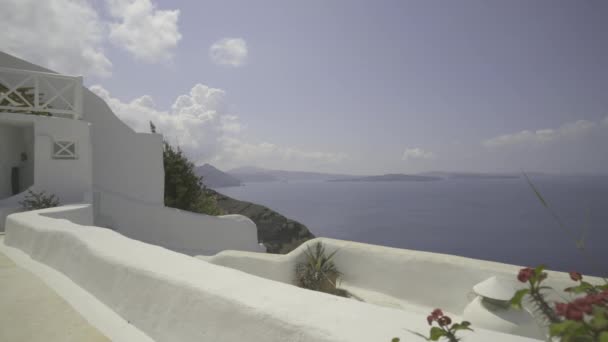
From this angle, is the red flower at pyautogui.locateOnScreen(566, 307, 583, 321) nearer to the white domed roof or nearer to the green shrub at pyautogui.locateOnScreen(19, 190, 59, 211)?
the white domed roof

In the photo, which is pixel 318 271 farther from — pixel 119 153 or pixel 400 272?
pixel 119 153

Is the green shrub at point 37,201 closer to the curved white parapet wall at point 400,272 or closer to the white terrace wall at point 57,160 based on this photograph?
the white terrace wall at point 57,160

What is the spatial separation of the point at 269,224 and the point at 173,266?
89.4ft

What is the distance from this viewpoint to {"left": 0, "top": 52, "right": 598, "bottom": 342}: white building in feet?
5.88

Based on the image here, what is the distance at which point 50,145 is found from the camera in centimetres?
857

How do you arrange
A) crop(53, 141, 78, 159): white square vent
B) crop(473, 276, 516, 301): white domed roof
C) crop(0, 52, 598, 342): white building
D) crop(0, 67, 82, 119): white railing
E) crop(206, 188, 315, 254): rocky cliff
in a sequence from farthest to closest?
crop(206, 188, 315, 254): rocky cliff < crop(0, 67, 82, 119): white railing < crop(53, 141, 78, 159): white square vent < crop(473, 276, 516, 301): white domed roof < crop(0, 52, 598, 342): white building

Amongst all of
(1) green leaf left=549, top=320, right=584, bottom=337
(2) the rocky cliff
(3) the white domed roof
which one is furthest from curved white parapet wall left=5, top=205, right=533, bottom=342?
(2) the rocky cliff

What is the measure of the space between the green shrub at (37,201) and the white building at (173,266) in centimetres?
21

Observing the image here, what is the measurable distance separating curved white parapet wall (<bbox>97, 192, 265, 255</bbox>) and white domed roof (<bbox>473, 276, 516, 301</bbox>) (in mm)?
8967

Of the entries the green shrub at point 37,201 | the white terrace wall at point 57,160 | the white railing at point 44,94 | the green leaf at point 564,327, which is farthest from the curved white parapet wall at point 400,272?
the white railing at point 44,94

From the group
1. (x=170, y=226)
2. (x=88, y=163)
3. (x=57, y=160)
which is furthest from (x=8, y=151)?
(x=170, y=226)

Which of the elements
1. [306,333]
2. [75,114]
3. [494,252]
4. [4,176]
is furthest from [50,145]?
[494,252]

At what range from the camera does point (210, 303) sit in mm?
2002

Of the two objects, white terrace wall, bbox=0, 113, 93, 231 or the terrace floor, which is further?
white terrace wall, bbox=0, 113, 93, 231
